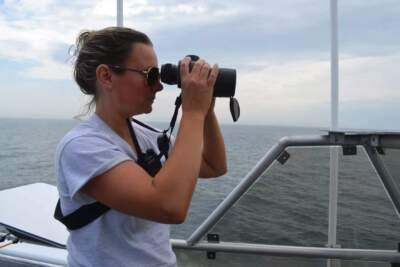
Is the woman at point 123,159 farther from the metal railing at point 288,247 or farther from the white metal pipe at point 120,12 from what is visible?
the white metal pipe at point 120,12

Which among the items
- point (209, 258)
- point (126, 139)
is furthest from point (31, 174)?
point (126, 139)

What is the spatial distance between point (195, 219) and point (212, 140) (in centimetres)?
174

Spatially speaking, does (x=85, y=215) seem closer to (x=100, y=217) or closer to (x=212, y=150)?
(x=100, y=217)

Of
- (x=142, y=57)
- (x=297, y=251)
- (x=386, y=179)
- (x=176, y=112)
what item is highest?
(x=142, y=57)

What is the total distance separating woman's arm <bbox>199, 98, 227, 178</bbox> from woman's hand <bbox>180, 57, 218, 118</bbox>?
25 centimetres

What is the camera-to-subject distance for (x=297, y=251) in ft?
5.79

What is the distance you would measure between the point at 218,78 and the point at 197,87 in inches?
3.0

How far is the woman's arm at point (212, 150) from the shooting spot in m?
1.24

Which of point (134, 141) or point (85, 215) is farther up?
point (134, 141)

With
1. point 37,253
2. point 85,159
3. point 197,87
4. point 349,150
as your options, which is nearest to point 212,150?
point 197,87

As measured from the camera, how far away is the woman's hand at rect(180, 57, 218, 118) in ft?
3.12

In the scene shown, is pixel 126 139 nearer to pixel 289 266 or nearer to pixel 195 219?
pixel 289 266

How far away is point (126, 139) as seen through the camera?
1038 mm

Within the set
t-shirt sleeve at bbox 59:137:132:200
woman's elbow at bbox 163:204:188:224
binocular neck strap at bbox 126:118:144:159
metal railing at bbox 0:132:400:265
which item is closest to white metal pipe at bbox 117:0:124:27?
metal railing at bbox 0:132:400:265
